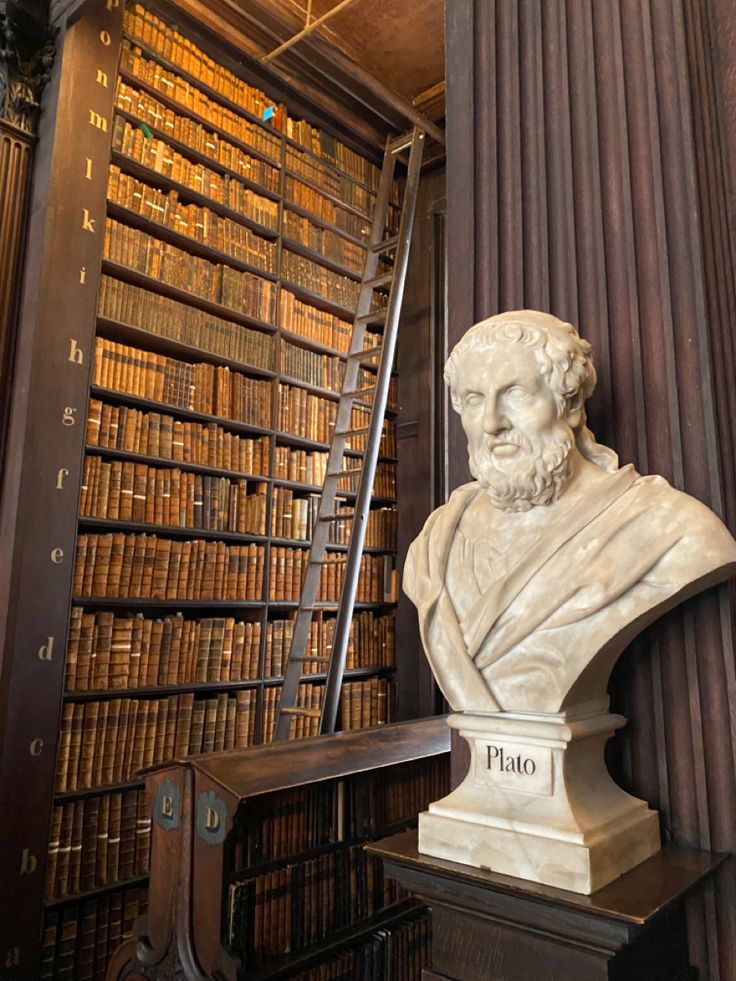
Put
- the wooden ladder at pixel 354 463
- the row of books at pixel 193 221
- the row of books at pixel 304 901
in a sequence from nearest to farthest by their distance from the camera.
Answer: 1. the row of books at pixel 304 901
2. the row of books at pixel 193 221
3. the wooden ladder at pixel 354 463

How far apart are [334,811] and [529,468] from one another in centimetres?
141

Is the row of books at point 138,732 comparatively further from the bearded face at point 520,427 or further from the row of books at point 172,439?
the bearded face at point 520,427

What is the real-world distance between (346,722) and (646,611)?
2788 mm

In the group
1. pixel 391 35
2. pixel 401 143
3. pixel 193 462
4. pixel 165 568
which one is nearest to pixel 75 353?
pixel 193 462

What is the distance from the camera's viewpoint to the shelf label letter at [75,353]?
256 cm

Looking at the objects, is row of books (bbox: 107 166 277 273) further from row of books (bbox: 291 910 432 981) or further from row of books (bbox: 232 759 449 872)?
row of books (bbox: 291 910 432 981)

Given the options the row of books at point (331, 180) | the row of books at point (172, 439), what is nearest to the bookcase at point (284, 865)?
the row of books at point (172, 439)

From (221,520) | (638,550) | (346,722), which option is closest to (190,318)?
(221,520)

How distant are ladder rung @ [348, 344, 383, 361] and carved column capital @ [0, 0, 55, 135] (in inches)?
62.4

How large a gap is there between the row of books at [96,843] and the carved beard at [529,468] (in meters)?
1.99

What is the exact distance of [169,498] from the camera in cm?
Answer: 290

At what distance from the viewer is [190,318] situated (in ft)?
10.0

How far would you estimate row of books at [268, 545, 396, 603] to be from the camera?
10.8ft

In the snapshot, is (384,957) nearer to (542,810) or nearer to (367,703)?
(542,810)
